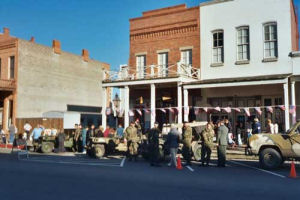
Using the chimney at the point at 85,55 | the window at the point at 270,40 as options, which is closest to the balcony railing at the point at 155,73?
the window at the point at 270,40

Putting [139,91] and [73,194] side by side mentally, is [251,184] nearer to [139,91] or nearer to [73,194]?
[73,194]

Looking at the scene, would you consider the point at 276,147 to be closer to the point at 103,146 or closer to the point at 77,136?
the point at 103,146

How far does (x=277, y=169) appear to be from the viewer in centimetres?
1199

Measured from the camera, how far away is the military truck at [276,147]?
11547 millimetres

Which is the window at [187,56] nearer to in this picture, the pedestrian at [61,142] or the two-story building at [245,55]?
the two-story building at [245,55]

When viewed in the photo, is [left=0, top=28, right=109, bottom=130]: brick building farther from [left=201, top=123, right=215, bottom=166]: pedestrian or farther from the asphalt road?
[left=201, top=123, right=215, bottom=166]: pedestrian

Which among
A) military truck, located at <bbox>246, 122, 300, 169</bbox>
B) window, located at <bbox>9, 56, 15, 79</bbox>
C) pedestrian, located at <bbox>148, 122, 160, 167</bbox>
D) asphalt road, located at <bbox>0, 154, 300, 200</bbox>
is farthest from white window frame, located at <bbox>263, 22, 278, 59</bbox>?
window, located at <bbox>9, 56, 15, 79</bbox>

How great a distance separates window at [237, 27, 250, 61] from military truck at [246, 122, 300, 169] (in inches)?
335

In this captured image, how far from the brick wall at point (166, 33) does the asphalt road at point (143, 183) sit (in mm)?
11061

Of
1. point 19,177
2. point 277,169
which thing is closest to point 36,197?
point 19,177

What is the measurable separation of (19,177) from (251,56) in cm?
1428

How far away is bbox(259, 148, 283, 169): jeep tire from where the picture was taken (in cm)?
1170

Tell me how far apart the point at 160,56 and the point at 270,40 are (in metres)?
7.21

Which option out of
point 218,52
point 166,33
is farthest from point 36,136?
point 218,52
